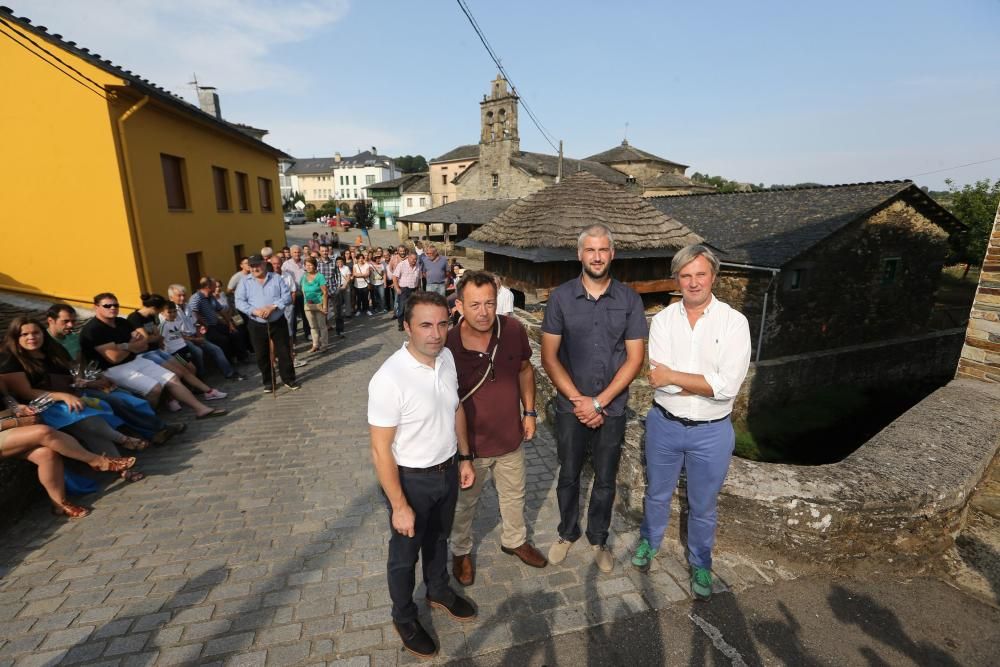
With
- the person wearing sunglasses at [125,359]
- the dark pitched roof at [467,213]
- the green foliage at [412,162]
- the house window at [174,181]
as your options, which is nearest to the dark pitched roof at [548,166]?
the dark pitched roof at [467,213]

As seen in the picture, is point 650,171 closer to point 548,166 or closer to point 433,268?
point 548,166

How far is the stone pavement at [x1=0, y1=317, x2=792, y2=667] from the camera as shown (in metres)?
2.65

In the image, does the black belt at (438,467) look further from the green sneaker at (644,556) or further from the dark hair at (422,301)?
the green sneaker at (644,556)

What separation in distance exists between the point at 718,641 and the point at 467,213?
100 ft

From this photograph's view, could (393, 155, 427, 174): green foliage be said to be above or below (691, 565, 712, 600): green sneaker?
above

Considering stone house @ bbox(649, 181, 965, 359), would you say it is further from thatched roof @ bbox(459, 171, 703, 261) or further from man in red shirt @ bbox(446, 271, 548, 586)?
man in red shirt @ bbox(446, 271, 548, 586)

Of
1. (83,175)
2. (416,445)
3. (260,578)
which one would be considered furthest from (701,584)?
(83,175)

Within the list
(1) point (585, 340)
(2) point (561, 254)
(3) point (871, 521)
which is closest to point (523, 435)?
(1) point (585, 340)

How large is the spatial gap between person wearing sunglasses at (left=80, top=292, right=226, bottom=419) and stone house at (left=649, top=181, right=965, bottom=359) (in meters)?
12.5

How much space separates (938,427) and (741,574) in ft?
6.91

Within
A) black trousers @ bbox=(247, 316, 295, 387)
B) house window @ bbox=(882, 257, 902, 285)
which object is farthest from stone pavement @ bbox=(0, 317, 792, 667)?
house window @ bbox=(882, 257, 902, 285)

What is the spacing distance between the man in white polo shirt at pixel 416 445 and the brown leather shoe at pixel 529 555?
62cm

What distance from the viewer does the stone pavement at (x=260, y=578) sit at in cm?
265

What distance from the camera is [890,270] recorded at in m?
15.6
